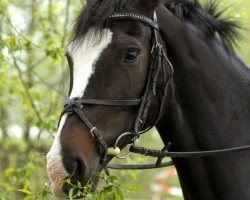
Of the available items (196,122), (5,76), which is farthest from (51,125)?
(196,122)

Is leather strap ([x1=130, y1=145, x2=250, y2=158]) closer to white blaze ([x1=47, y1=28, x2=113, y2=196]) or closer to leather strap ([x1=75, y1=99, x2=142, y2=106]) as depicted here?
leather strap ([x1=75, y1=99, x2=142, y2=106])

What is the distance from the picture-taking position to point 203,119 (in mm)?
4176

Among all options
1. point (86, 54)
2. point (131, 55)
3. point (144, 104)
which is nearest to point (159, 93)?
point (144, 104)

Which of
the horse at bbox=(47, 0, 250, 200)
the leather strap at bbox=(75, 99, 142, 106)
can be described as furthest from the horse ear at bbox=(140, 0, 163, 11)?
the leather strap at bbox=(75, 99, 142, 106)

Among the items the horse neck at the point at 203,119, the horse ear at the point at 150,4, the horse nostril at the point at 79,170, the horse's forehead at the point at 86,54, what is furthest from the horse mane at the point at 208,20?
the horse nostril at the point at 79,170

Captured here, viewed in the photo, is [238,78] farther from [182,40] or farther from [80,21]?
[80,21]

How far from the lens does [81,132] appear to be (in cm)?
363

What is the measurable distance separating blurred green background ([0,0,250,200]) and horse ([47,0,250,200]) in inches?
57.2

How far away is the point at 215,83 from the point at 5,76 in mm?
6164

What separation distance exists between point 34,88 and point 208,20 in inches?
199

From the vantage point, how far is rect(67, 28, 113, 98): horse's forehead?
3.72 meters

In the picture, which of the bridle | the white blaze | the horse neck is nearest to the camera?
the white blaze

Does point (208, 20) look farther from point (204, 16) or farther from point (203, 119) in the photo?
point (203, 119)

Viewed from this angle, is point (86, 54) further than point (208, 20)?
No
